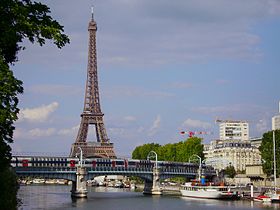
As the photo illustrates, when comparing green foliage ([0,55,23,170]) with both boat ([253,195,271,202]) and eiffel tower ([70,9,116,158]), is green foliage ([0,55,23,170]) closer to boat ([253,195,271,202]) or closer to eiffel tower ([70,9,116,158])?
boat ([253,195,271,202])

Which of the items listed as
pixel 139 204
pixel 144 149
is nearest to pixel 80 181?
pixel 139 204

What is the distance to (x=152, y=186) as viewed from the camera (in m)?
126

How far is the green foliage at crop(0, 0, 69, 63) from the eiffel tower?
15437 centimetres

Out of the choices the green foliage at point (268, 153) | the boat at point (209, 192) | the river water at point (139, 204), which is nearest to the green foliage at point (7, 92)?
the river water at point (139, 204)

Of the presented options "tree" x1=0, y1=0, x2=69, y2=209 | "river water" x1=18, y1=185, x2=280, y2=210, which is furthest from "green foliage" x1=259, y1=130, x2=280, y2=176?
"tree" x1=0, y1=0, x2=69, y2=209

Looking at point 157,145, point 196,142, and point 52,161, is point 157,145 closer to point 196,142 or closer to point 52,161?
point 196,142

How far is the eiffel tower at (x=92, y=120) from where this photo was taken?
181875mm

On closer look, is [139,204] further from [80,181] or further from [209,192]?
[80,181]

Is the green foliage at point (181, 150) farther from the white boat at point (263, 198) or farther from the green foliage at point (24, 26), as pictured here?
the green foliage at point (24, 26)

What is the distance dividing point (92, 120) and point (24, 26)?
170m

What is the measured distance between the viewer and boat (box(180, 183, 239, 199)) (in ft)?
344

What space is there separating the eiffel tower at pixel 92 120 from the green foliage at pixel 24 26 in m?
154

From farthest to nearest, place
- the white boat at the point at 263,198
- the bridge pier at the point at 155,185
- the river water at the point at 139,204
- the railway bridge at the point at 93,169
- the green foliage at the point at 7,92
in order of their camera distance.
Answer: the bridge pier at the point at 155,185, the railway bridge at the point at 93,169, the white boat at the point at 263,198, the river water at the point at 139,204, the green foliage at the point at 7,92

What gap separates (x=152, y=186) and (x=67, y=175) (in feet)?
73.9
